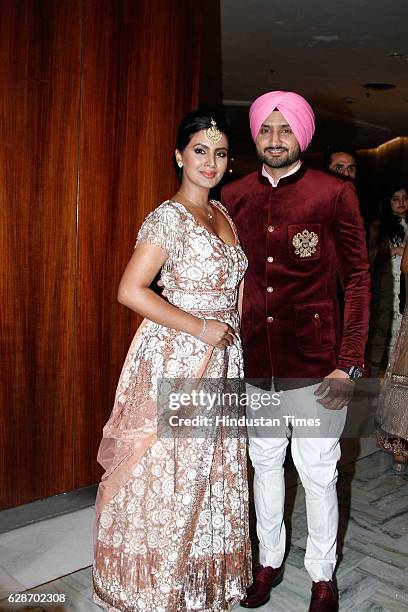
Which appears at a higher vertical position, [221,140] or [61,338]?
[221,140]

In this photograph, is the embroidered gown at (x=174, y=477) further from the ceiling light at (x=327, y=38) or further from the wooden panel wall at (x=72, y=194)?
the ceiling light at (x=327, y=38)

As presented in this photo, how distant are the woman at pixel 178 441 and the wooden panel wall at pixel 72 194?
A: 77cm

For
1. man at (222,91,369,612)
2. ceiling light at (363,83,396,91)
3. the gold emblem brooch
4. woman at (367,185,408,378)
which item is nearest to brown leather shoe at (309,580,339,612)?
man at (222,91,369,612)

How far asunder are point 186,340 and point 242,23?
455 cm

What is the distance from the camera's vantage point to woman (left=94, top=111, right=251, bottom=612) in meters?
1.90

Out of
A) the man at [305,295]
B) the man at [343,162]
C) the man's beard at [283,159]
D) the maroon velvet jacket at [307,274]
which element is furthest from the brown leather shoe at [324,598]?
the man at [343,162]

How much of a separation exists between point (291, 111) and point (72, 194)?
1.12 meters

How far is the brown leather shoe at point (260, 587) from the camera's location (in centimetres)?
212

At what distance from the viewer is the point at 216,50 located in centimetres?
656

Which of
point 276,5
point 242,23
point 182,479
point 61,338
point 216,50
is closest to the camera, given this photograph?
point 182,479

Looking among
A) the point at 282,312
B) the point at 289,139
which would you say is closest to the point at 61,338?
the point at 282,312

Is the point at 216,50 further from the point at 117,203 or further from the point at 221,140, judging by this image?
the point at 221,140

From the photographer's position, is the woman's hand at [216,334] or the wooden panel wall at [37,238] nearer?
the woman's hand at [216,334]

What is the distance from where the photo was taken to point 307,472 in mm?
2057
